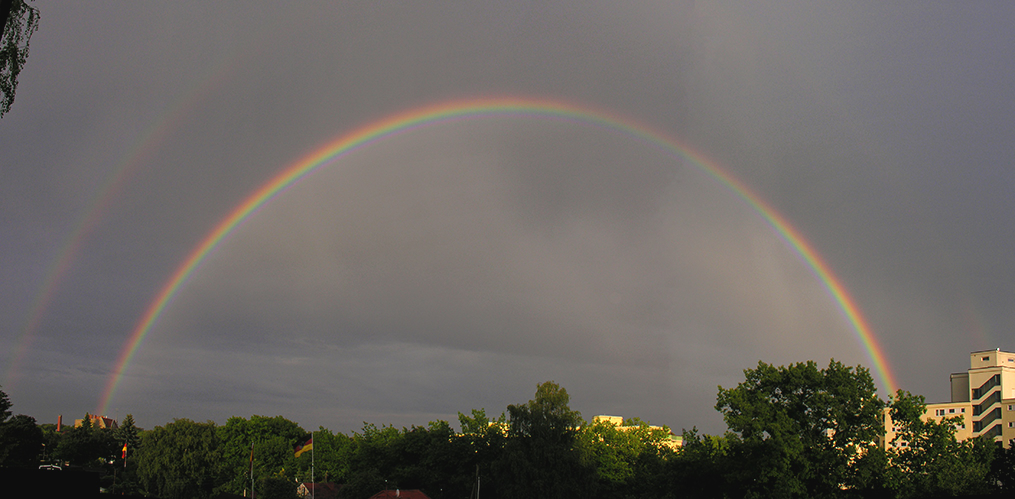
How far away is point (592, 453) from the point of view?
336ft

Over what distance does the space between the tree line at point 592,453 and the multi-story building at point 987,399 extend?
1325 inches

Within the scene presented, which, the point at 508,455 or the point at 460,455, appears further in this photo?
the point at 460,455

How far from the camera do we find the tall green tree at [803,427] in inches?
2365

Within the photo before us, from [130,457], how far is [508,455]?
106 meters

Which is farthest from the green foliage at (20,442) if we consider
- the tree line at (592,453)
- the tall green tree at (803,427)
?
the tall green tree at (803,427)

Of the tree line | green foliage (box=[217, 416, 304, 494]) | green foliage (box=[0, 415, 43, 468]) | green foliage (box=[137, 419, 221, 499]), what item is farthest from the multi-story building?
green foliage (box=[0, 415, 43, 468])

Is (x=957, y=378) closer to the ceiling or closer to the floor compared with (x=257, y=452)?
closer to the ceiling

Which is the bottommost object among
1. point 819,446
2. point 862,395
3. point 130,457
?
point 130,457

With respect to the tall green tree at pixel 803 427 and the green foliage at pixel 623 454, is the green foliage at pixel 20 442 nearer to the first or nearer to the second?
the green foliage at pixel 623 454

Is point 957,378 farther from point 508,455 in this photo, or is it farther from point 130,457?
point 130,457

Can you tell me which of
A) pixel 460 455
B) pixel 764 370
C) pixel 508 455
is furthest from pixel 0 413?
pixel 764 370

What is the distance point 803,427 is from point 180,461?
10249cm

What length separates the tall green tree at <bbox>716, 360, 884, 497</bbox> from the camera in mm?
60062

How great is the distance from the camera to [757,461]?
61219 mm
